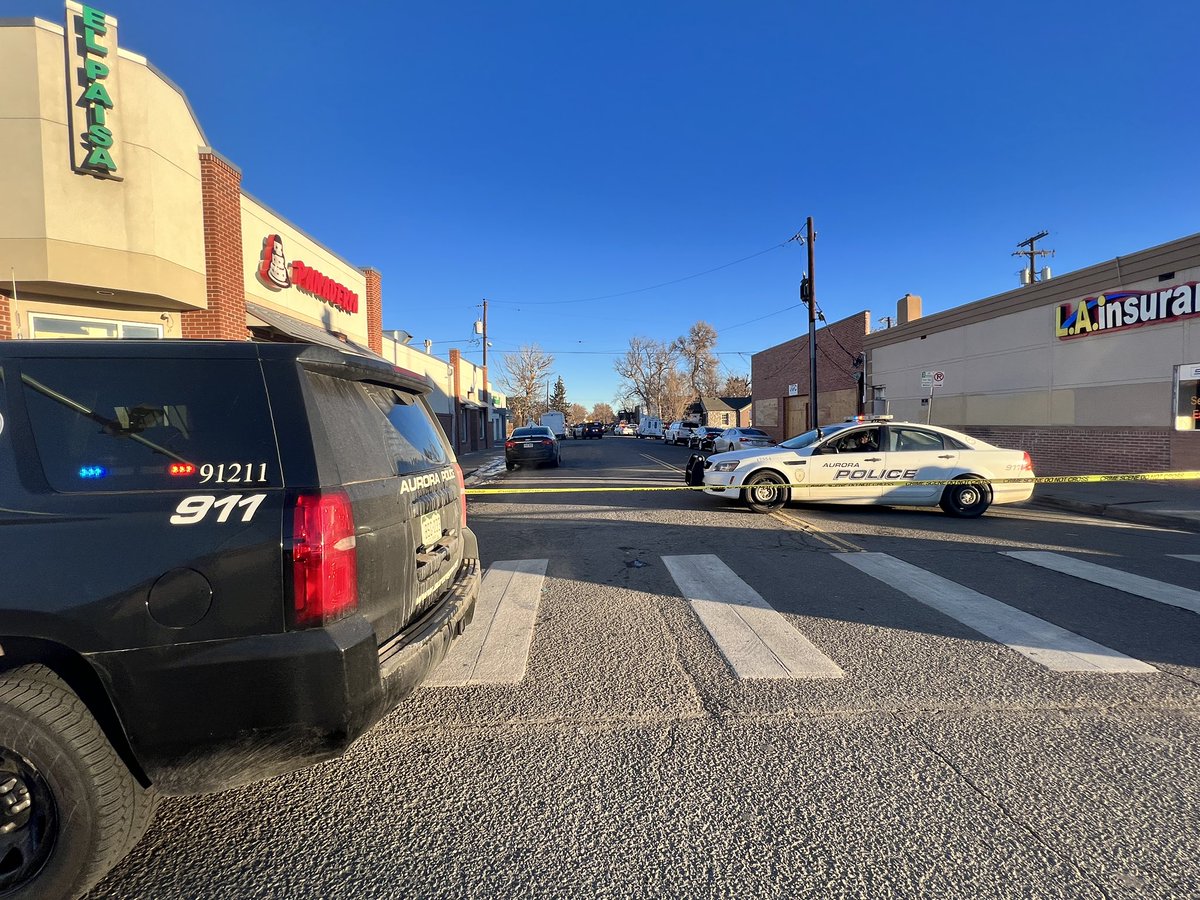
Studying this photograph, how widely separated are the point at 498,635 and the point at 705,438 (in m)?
28.6

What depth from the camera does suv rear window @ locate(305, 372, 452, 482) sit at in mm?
2383

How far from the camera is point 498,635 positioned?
446 cm

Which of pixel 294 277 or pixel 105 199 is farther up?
pixel 294 277

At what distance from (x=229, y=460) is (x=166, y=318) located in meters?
10.4

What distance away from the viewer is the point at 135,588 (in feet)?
6.35

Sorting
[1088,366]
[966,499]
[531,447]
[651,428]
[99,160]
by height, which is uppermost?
[99,160]

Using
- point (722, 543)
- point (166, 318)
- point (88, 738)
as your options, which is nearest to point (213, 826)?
point (88, 738)

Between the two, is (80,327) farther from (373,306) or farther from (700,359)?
(700,359)

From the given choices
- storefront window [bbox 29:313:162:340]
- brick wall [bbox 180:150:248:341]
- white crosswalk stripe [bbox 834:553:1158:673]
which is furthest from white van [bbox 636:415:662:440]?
white crosswalk stripe [bbox 834:553:1158:673]

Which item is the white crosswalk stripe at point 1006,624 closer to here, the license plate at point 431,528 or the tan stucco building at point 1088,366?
the license plate at point 431,528

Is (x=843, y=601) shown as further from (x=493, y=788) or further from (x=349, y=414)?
(x=349, y=414)

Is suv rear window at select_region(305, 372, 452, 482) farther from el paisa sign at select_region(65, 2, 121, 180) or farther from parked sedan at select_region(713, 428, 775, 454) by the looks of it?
parked sedan at select_region(713, 428, 775, 454)

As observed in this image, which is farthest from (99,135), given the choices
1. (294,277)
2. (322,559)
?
(322,559)

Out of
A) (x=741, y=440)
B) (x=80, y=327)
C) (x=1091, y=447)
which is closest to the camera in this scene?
(x=80, y=327)
